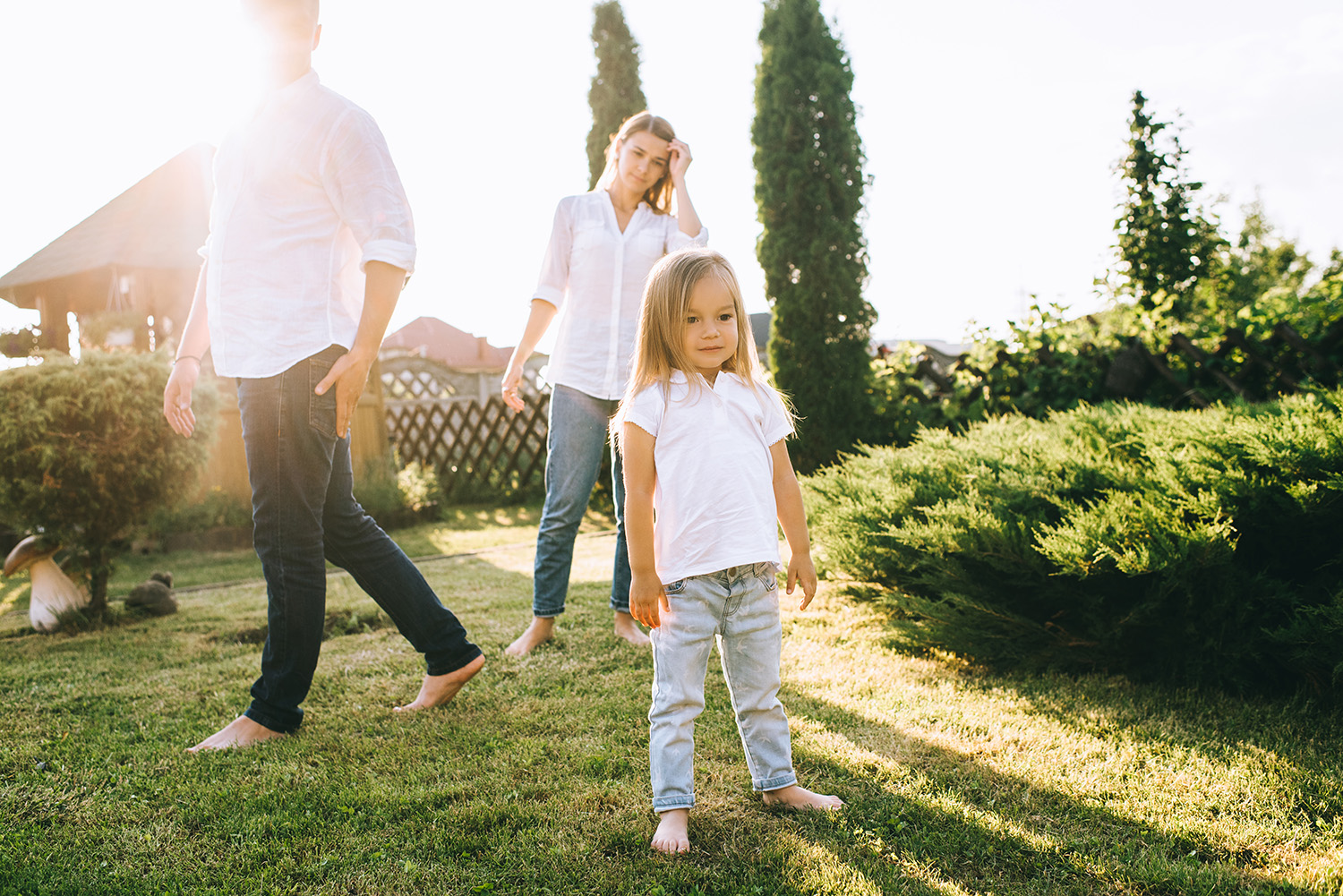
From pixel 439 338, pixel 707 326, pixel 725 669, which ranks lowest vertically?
pixel 725 669

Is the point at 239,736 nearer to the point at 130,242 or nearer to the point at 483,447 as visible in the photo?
the point at 483,447

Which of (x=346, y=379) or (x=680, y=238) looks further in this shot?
(x=680, y=238)

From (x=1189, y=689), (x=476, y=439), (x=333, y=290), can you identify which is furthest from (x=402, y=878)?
(x=476, y=439)

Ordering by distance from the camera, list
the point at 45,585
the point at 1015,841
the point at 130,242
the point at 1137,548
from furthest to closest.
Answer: the point at 130,242
the point at 45,585
the point at 1137,548
the point at 1015,841

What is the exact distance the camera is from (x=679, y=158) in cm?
288

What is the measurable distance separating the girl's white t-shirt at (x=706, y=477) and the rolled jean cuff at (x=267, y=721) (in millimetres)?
1165

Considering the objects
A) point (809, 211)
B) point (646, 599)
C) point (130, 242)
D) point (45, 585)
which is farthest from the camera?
point (130, 242)

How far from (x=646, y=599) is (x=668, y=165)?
6.14 ft

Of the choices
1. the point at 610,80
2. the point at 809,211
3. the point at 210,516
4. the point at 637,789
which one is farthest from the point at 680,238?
the point at 610,80

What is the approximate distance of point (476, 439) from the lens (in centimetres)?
984

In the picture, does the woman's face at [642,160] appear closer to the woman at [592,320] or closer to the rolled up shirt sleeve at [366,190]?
the woman at [592,320]

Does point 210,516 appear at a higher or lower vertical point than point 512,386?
lower

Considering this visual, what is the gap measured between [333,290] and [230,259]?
0.79 feet

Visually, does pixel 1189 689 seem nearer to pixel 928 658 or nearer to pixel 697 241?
pixel 928 658
